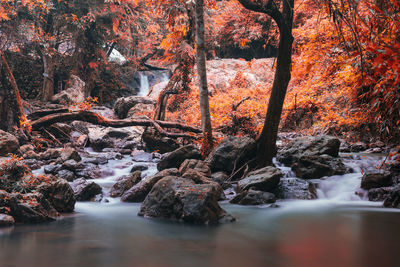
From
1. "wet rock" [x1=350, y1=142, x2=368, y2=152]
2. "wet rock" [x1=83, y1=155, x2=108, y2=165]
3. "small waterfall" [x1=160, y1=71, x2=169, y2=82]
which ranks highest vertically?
"small waterfall" [x1=160, y1=71, x2=169, y2=82]

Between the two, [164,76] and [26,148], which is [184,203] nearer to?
[26,148]

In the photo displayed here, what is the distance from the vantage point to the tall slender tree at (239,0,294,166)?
7.30 meters

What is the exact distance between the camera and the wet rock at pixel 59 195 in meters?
5.14

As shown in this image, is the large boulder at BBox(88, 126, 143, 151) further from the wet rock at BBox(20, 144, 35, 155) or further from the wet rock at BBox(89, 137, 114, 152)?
the wet rock at BBox(20, 144, 35, 155)

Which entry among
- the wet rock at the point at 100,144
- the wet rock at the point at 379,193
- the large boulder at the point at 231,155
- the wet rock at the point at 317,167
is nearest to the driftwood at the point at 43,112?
the wet rock at the point at 100,144

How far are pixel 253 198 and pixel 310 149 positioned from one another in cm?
360

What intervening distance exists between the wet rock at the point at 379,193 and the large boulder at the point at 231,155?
301cm

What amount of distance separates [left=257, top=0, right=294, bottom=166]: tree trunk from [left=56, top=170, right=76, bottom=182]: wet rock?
5068 mm

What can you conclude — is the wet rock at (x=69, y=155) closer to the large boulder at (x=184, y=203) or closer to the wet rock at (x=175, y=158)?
the wet rock at (x=175, y=158)

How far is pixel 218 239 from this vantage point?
4.10 m

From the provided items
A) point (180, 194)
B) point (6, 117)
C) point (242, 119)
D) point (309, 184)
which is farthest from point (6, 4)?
point (309, 184)

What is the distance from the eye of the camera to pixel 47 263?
10.5 ft

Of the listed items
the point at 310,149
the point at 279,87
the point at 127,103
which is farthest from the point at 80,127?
the point at 310,149

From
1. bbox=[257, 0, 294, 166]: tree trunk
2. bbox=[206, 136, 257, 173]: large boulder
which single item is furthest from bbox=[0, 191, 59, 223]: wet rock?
bbox=[257, 0, 294, 166]: tree trunk
